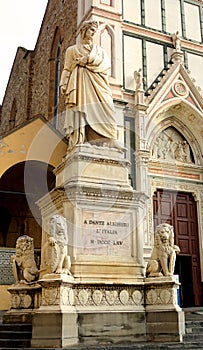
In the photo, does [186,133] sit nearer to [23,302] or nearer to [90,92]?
[90,92]

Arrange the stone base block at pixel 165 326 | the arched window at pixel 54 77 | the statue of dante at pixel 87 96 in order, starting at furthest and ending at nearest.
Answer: the arched window at pixel 54 77
the statue of dante at pixel 87 96
the stone base block at pixel 165 326

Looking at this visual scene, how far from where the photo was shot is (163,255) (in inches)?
302

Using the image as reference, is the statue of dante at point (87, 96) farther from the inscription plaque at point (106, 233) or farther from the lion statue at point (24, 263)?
the lion statue at point (24, 263)

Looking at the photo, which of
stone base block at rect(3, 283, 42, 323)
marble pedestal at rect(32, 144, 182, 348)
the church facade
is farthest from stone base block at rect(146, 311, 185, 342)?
the church facade

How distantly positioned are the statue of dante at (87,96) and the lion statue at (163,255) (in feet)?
6.60

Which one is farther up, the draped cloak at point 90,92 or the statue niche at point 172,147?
the statue niche at point 172,147

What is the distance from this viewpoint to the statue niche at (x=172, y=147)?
653 inches

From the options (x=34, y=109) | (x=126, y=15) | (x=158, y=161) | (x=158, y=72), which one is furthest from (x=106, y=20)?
(x=34, y=109)

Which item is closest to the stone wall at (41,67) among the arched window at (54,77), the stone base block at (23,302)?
the arched window at (54,77)

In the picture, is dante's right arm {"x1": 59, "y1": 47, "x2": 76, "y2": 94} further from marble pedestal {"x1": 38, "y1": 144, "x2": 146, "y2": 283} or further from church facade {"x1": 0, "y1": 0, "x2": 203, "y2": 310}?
church facade {"x1": 0, "y1": 0, "x2": 203, "y2": 310}

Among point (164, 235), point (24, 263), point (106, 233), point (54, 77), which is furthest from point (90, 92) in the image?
point (54, 77)

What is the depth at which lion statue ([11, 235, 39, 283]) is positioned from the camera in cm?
804

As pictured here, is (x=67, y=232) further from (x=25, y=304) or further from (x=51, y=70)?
(x=51, y=70)

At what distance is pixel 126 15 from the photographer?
17.5 meters
